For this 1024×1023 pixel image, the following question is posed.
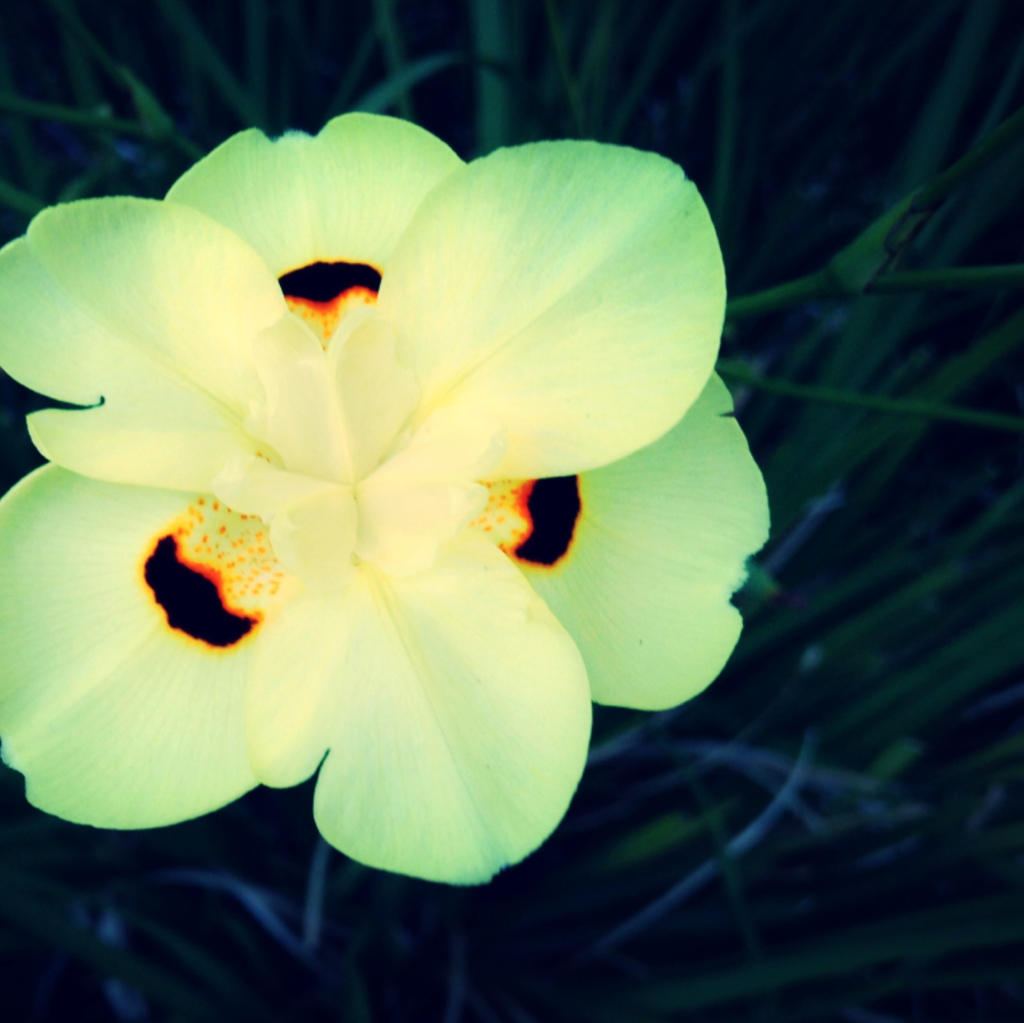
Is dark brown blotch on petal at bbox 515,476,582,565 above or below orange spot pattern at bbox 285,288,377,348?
below

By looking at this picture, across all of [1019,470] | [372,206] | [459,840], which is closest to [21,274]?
[372,206]

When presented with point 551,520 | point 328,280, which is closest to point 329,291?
point 328,280

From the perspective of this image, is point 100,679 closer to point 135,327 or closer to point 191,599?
point 191,599

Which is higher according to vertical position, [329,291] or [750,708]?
[329,291]

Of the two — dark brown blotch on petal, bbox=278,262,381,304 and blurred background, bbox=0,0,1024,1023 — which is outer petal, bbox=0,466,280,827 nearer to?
dark brown blotch on petal, bbox=278,262,381,304

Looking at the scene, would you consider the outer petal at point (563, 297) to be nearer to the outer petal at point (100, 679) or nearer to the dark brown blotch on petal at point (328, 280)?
the dark brown blotch on petal at point (328, 280)

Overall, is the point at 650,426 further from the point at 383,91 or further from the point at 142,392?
the point at 383,91

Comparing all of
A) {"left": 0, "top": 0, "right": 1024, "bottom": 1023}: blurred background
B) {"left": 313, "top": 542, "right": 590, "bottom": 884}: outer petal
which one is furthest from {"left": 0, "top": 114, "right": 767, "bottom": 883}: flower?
{"left": 0, "top": 0, "right": 1024, "bottom": 1023}: blurred background
